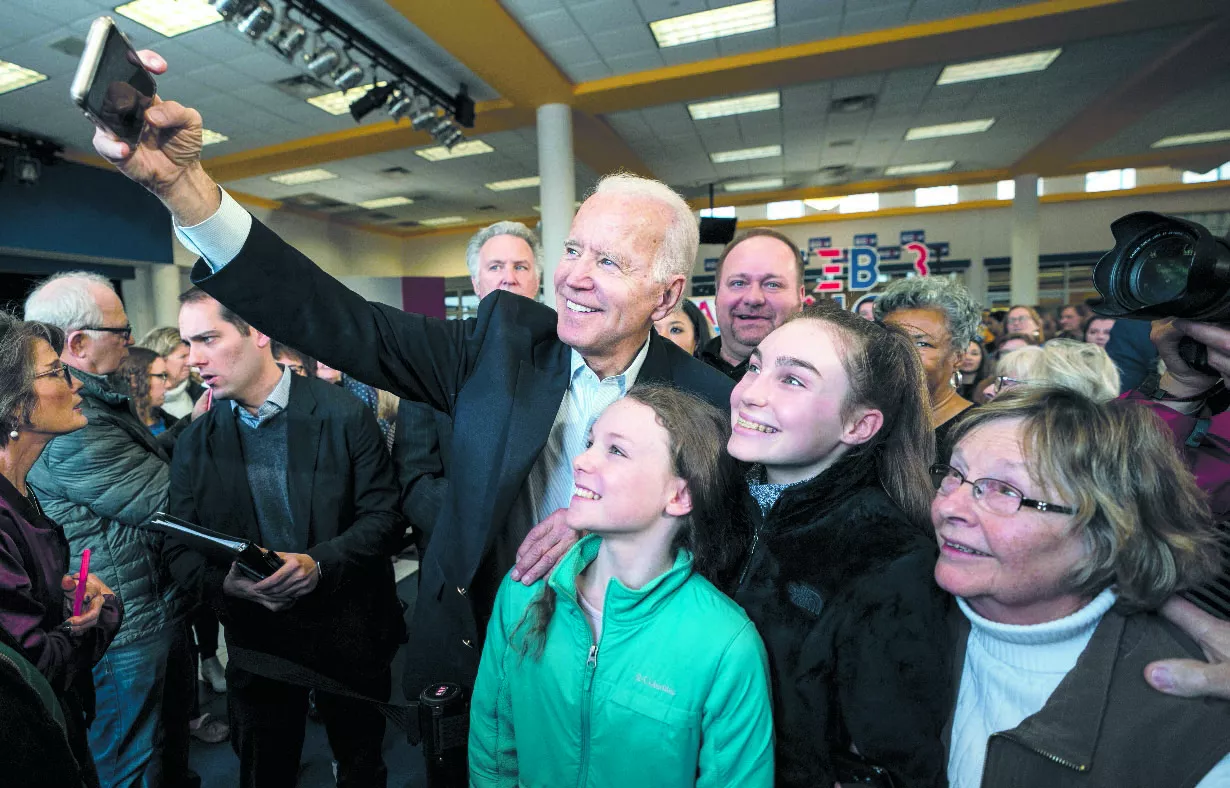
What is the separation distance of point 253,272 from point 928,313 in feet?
5.96

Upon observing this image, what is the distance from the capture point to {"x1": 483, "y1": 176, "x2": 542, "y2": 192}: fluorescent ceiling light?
33.0ft

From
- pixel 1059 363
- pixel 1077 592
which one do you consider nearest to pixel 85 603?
pixel 1077 592

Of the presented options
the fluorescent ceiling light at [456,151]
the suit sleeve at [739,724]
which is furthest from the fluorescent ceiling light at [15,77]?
the suit sleeve at [739,724]

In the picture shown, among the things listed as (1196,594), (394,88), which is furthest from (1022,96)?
(1196,594)

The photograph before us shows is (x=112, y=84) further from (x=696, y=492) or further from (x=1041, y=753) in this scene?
(x=1041, y=753)

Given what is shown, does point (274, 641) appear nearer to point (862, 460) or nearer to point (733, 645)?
point (733, 645)

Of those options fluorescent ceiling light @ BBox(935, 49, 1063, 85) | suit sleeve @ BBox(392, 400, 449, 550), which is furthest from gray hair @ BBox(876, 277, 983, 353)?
fluorescent ceiling light @ BBox(935, 49, 1063, 85)

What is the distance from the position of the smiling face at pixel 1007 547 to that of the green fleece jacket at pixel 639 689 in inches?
13.2

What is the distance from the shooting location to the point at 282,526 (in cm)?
185

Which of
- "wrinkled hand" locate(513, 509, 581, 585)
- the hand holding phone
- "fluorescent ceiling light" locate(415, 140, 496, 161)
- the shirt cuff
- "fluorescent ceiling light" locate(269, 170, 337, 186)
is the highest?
"fluorescent ceiling light" locate(269, 170, 337, 186)

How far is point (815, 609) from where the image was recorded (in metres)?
1.03

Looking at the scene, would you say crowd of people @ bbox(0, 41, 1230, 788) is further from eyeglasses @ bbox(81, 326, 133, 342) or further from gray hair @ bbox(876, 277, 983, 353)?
gray hair @ bbox(876, 277, 983, 353)

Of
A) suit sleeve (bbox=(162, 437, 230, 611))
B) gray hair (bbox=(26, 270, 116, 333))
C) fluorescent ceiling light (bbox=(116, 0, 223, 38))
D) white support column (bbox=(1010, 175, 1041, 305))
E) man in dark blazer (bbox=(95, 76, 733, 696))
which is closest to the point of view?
man in dark blazer (bbox=(95, 76, 733, 696))

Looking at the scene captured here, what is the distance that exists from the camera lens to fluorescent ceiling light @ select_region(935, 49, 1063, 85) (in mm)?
6380
